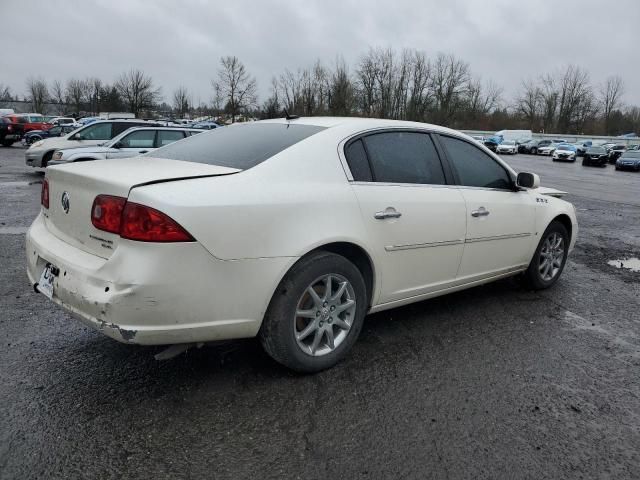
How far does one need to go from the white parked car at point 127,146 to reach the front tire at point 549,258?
8570mm

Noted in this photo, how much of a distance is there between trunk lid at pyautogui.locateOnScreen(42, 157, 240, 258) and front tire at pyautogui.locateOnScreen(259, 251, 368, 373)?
743 millimetres

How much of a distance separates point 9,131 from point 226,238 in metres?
30.8

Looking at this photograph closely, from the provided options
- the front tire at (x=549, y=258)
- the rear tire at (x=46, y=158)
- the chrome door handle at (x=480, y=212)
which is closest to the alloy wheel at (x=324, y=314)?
the chrome door handle at (x=480, y=212)

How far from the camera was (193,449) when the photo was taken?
2.35 meters

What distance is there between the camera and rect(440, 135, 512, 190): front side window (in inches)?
158

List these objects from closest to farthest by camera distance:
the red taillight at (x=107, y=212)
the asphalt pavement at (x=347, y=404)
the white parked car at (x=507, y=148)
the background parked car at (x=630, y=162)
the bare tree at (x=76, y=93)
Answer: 1. the asphalt pavement at (x=347, y=404)
2. the red taillight at (x=107, y=212)
3. the background parked car at (x=630, y=162)
4. the white parked car at (x=507, y=148)
5. the bare tree at (x=76, y=93)

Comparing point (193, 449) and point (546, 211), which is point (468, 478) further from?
point (546, 211)

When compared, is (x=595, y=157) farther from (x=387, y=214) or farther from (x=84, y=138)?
(x=387, y=214)

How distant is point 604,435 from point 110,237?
272 cm

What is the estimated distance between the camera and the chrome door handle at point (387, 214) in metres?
3.22

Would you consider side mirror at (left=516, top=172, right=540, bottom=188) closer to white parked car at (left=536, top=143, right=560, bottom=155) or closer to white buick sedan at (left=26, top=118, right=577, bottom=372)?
white buick sedan at (left=26, top=118, right=577, bottom=372)

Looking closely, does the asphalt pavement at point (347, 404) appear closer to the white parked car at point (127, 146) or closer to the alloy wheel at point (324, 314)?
the alloy wheel at point (324, 314)

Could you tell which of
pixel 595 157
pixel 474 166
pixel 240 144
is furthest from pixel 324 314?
pixel 595 157

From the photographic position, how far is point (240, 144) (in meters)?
3.39
